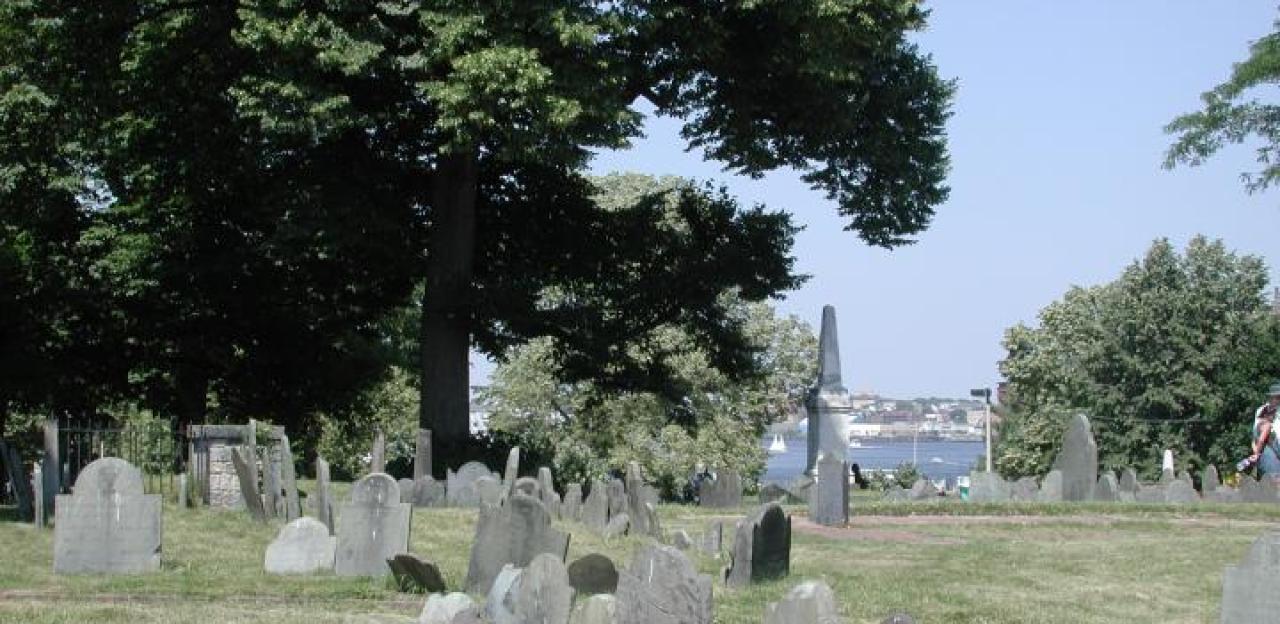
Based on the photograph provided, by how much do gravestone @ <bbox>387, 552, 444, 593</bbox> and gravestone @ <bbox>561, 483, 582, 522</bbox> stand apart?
316 inches

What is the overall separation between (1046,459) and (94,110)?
45209 millimetres

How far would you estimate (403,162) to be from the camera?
3353 cm

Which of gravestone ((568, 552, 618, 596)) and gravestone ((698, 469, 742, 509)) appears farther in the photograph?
gravestone ((698, 469, 742, 509))

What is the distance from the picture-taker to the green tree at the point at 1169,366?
191 ft

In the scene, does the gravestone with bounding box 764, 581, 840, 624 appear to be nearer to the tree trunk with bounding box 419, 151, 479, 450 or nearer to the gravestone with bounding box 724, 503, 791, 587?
the gravestone with bounding box 724, 503, 791, 587

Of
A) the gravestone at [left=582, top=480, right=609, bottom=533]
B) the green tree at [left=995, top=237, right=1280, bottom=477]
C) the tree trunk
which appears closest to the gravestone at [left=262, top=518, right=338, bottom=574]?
the gravestone at [left=582, top=480, right=609, bottom=533]

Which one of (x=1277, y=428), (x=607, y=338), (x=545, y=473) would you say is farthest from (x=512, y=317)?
(x=1277, y=428)

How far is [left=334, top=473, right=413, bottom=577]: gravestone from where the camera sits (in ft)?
55.1

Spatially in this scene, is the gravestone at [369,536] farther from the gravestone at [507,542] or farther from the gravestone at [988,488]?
the gravestone at [988,488]

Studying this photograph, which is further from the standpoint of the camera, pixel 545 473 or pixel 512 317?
pixel 512 317

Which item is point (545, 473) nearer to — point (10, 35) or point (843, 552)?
point (843, 552)

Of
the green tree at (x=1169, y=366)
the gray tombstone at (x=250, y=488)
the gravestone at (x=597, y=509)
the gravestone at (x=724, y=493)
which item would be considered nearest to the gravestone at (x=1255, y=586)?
the gravestone at (x=597, y=509)

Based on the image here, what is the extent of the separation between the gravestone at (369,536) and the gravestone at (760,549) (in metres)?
3.20

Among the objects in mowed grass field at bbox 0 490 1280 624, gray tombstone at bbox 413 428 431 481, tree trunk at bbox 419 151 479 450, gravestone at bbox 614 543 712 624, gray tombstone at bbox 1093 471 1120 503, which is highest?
tree trunk at bbox 419 151 479 450
